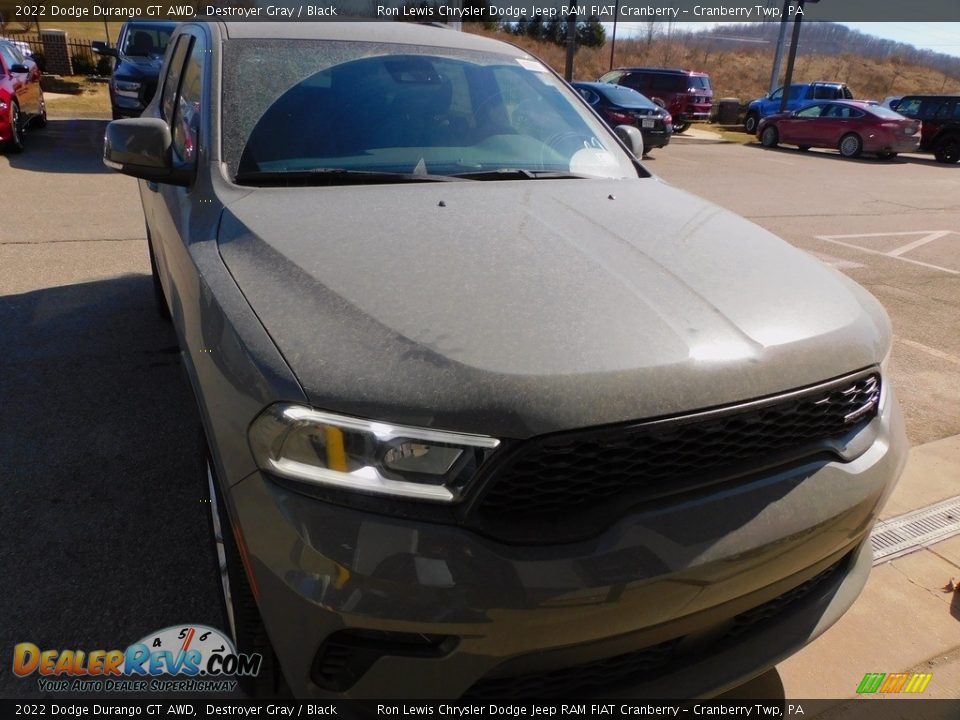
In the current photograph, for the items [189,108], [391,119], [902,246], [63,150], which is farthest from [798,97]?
[189,108]

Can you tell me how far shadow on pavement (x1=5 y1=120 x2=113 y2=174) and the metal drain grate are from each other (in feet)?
33.6

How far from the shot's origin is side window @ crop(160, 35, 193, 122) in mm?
3510

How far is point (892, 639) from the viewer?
2.46 meters

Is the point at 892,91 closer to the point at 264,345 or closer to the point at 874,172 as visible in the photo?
the point at 874,172

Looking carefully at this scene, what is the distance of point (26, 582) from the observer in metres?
2.45

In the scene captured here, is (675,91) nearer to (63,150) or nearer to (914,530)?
(63,150)

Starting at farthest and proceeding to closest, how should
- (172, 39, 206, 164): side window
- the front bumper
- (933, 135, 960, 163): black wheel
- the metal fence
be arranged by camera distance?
the metal fence < (933, 135, 960, 163): black wheel < (172, 39, 206, 164): side window < the front bumper

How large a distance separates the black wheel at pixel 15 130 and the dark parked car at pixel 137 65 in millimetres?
1310

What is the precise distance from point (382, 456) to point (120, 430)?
2.46m

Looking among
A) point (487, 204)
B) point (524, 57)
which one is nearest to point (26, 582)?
point (487, 204)

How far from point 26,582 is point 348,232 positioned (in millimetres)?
1603

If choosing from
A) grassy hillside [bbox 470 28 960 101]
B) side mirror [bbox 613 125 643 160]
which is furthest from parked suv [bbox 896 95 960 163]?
grassy hillside [bbox 470 28 960 101]

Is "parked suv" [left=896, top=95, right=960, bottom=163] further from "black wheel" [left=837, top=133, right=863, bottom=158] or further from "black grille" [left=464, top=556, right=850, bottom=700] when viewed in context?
"black grille" [left=464, top=556, right=850, bottom=700]

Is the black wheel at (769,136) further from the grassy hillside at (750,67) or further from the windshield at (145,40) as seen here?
the grassy hillside at (750,67)
